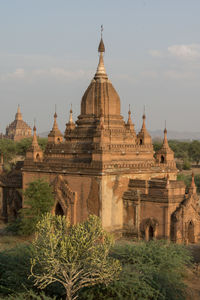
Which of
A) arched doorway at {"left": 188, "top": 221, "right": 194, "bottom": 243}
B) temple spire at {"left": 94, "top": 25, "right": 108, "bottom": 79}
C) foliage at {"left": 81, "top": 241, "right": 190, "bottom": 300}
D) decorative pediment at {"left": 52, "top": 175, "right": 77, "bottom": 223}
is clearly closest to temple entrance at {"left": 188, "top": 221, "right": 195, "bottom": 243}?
arched doorway at {"left": 188, "top": 221, "right": 194, "bottom": 243}

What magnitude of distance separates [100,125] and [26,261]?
11.1 metres

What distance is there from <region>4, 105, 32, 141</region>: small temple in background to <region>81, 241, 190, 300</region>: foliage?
83.5 m

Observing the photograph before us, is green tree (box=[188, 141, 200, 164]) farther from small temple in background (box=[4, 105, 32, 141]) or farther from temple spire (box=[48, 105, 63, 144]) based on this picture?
temple spire (box=[48, 105, 63, 144])

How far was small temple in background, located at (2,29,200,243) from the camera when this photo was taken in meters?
25.1

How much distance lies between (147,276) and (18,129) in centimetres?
8918

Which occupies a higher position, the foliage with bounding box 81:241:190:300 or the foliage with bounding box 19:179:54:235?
the foliage with bounding box 19:179:54:235

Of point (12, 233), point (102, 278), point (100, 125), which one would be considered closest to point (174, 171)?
point (100, 125)

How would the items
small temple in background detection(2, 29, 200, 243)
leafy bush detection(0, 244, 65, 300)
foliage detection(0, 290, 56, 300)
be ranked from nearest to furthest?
foliage detection(0, 290, 56, 300), leafy bush detection(0, 244, 65, 300), small temple in background detection(2, 29, 200, 243)

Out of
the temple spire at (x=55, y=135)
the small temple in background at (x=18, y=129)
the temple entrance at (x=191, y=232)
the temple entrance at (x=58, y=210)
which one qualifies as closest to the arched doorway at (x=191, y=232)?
the temple entrance at (x=191, y=232)

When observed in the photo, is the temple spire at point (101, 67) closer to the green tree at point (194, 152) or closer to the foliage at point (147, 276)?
the foliage at point (147, 276)

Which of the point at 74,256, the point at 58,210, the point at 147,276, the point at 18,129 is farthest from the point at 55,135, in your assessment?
the point at 18,129

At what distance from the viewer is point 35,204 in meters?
26.2

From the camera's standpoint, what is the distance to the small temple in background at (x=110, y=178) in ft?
82.2

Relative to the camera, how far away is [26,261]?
57.8 feet
